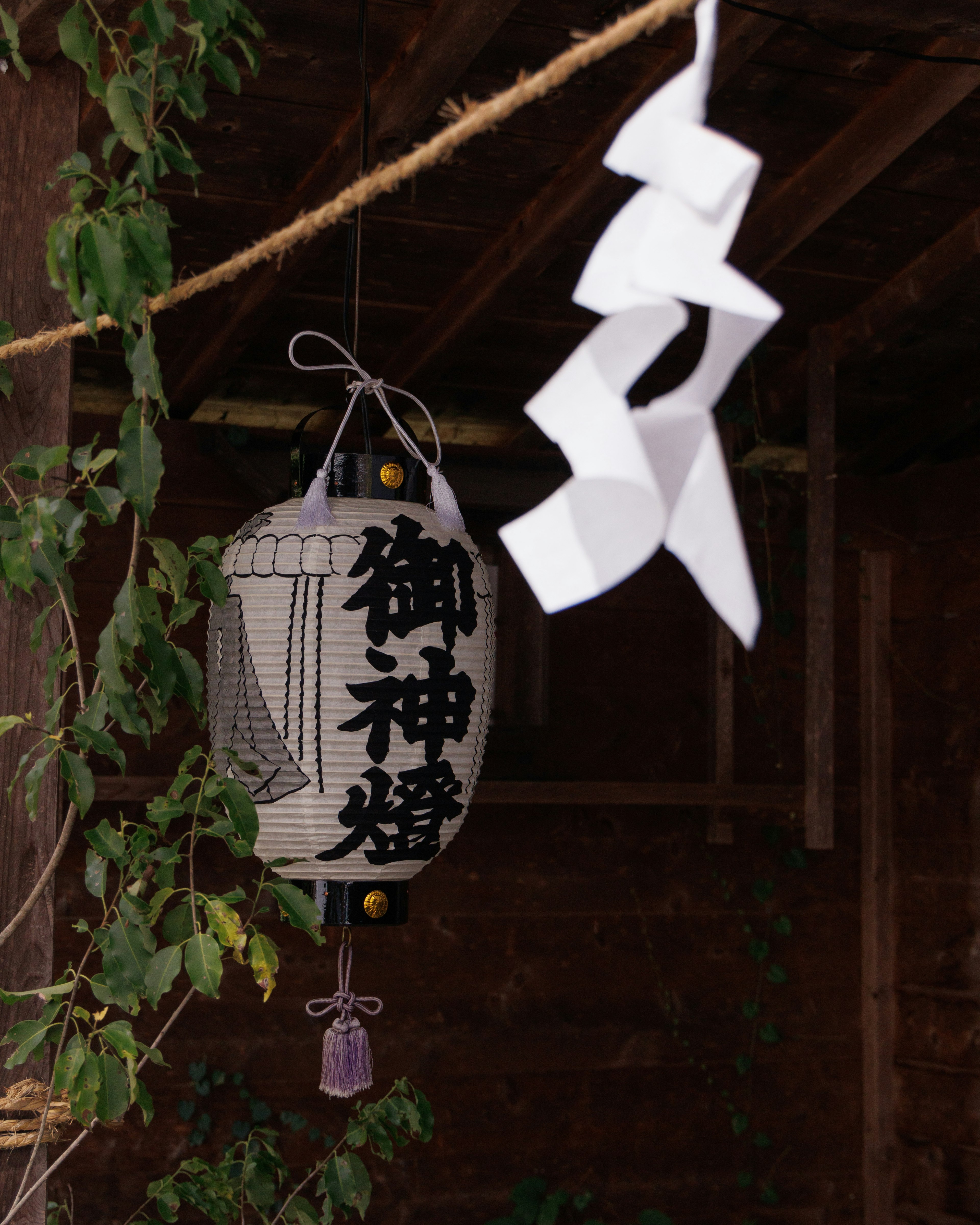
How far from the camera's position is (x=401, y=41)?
218 cm

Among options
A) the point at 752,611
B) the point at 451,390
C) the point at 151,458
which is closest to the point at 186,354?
the point at 451,390

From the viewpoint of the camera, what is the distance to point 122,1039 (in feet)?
4.25

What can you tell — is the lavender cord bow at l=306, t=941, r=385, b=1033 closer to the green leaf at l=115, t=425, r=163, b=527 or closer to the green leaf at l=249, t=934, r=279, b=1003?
the green leaf at l=249, t=934, r=279, b=1003

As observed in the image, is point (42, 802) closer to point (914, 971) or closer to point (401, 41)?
point (401, 41)

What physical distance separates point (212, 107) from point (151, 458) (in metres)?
1.26

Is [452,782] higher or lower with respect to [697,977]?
higher

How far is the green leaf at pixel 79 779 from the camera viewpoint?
4.33 ft

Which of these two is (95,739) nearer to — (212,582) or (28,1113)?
(212,582)

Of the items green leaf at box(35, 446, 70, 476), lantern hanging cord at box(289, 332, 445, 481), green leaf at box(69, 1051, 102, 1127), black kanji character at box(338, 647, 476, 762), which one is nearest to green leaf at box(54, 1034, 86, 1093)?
green leaf at box(69, 1051, 102, 1127)

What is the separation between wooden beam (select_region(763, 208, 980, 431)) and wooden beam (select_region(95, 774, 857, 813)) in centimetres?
103

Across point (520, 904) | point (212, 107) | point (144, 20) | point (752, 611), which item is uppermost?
point (212, 107)

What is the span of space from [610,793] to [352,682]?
5.61ft

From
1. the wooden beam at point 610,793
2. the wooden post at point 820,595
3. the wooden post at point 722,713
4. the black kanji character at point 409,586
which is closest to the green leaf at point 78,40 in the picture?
the black kanji character at point 409,586

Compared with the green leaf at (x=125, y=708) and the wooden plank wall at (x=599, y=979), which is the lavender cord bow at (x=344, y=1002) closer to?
the green leaf at (x=125, y=708)
